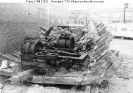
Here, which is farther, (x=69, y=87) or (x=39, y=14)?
(x=39, y=14)

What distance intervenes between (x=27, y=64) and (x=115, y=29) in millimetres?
15925

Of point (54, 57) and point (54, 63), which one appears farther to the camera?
point (54, 63)

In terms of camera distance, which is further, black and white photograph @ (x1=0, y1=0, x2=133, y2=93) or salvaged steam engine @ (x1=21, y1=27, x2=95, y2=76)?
salvaged steam engine @ (x1=21, y1=27, x2=95, y2=76)

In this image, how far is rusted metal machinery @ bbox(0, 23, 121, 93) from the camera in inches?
174

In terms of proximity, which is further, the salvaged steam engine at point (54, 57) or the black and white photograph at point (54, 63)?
the salvaged steam engine at point (54, 57)

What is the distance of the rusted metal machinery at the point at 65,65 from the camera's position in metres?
4.41

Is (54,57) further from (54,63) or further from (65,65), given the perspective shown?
(65,65)

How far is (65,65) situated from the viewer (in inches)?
202

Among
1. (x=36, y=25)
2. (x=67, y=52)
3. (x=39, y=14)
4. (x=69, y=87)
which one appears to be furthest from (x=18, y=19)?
(x=69, y=87)

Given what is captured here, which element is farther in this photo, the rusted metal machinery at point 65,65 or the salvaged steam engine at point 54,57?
the salvaged steam engine at point 54,57

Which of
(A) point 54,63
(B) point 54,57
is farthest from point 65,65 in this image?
(B) point 54,57

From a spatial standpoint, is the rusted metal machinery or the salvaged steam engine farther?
the salvaged steam engine

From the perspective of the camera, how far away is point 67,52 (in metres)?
5.36

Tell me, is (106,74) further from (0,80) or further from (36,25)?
(36,25)
